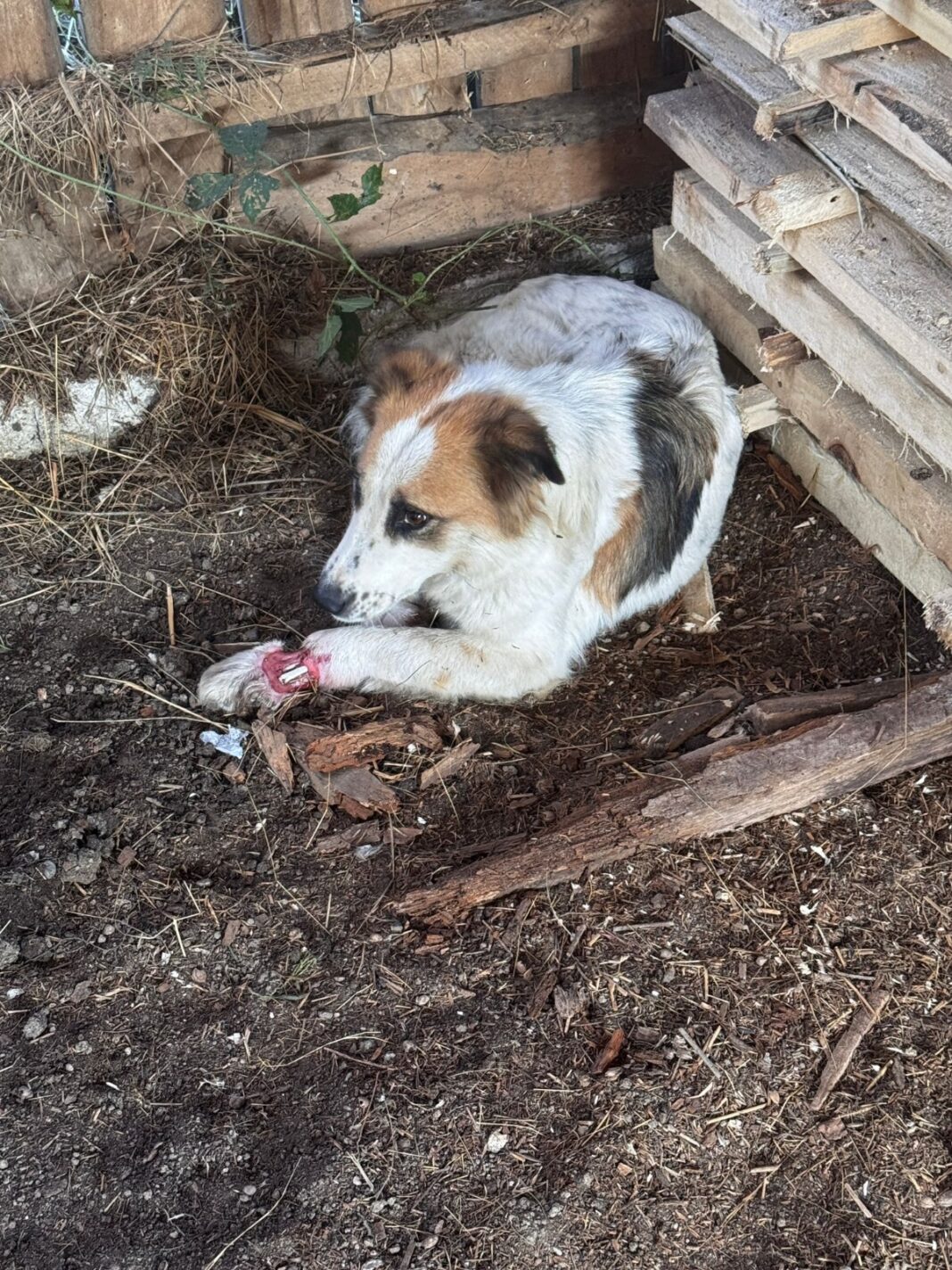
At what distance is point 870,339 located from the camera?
12.2 ft

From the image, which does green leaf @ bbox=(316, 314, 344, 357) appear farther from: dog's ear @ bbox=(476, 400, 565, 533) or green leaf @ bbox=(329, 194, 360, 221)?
dog's ear @ bbox=(476, 400, 565, 533)

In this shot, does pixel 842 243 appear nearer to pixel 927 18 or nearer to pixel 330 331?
pixel 927 18

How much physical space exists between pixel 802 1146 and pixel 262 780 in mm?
1875

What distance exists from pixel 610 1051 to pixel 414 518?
5.21 ft

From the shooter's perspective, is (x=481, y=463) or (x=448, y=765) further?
(x=448, y=765)

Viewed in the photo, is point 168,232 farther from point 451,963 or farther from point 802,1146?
point 802,1146

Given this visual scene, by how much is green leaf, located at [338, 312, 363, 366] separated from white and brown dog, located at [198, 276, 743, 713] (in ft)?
0.86

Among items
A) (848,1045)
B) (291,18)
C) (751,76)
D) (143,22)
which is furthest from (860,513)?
(143,22)

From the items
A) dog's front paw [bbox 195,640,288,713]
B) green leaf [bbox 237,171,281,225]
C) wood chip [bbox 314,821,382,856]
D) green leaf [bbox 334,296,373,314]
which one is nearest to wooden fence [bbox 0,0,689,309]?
green leaf [bbox 237,171,281,225]

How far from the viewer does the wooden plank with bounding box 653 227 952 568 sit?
3.82 m

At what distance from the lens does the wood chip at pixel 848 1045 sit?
3.10m

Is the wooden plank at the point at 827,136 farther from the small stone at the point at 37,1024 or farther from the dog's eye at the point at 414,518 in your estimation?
the small stone at the point at 37,1024

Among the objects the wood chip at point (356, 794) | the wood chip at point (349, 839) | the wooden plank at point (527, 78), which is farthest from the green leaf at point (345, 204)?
the wood chip at point (349, 839)

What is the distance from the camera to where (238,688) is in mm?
3891
